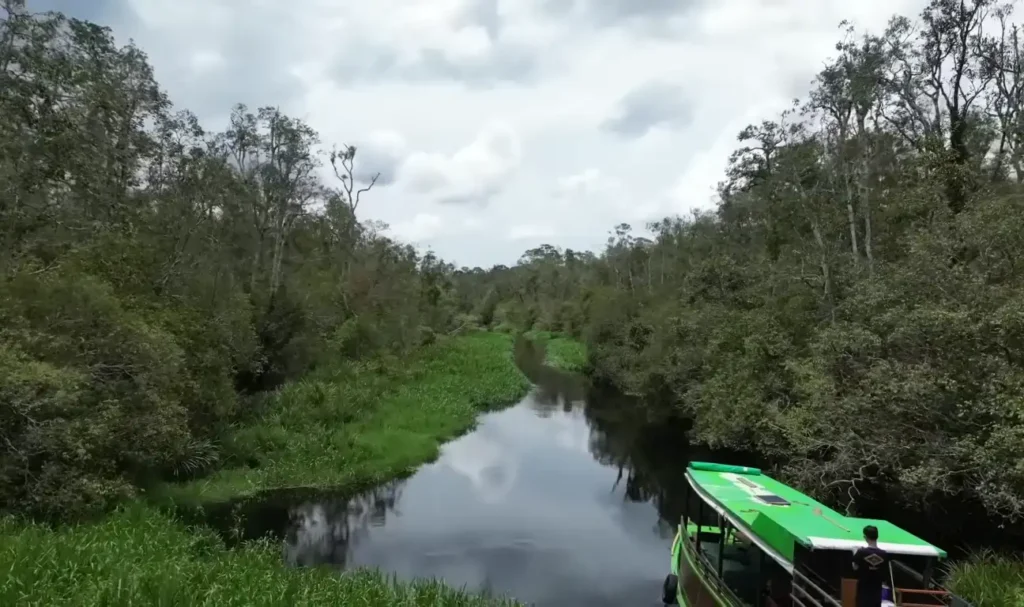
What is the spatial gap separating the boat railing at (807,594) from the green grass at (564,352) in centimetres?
5027

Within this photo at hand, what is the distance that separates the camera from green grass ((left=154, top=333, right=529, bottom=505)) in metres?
21.4

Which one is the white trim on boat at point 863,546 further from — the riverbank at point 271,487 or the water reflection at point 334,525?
the water reflection at point 334,525

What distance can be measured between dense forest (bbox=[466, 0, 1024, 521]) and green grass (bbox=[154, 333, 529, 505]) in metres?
10.3

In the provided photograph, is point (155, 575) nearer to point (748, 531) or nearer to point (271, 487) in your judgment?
point (748, 531)

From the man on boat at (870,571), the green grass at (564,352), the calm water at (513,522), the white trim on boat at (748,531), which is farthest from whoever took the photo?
the green grass at (564,352)

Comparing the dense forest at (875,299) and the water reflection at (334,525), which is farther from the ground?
the dense forest at (875,299)

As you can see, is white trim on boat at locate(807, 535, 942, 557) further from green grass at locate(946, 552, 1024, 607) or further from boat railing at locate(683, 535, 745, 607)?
green grass at locate(946, 552, 1024, 607)

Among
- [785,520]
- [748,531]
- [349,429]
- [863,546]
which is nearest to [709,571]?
→ [748,531]

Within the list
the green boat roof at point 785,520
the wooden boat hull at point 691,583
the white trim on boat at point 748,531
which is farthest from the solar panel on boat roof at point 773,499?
the wooden boat hull at point 691,583

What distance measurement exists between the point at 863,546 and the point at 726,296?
21.7 m

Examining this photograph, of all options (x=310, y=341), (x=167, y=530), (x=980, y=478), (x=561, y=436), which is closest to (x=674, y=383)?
(x=561, y=436)

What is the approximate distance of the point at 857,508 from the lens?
61.2 ft

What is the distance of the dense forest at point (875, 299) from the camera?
13.7 metres

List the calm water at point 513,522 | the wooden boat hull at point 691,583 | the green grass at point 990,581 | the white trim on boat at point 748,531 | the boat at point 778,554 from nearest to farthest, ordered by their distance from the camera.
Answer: the boat at point 778,554, the white trim on boat at point 748,531, the green grass at point 990,581, the wooden boat hull at point 691,583, the calm water at point 513,522
